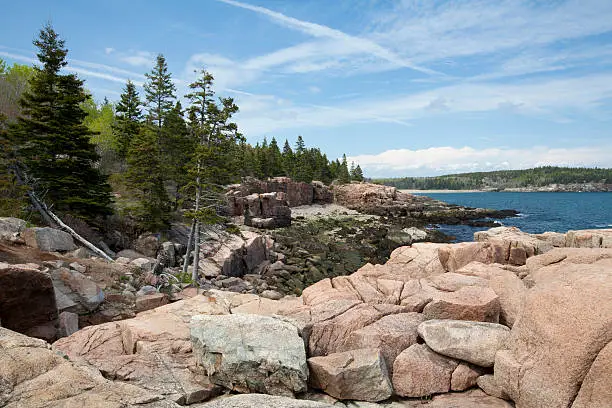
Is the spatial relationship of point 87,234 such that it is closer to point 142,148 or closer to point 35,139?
point 35,139

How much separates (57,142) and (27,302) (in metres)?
20.7

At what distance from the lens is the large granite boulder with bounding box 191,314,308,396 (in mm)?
7777

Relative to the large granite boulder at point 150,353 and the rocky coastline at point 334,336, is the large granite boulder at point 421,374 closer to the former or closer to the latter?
the rocky coastline at point 334,336

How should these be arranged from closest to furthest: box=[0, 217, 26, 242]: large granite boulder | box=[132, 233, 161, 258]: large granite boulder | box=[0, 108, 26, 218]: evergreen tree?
box=[0, 217, 26, 242]: large granite boulder, box=[0, 108, 26, 218]: evergreen tree, box=[132, 233, 161, 258]: large granite boulder

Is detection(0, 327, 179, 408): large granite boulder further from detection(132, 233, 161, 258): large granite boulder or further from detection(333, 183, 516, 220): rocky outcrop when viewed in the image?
detection(333, 183, 516, 220): rocky outcrop

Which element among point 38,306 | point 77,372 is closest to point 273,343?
point 77,372

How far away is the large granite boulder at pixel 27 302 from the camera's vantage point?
976 cm

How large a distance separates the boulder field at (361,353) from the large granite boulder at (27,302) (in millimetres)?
124

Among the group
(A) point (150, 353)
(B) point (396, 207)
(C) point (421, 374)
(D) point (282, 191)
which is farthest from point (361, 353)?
(B) point (396, 207)

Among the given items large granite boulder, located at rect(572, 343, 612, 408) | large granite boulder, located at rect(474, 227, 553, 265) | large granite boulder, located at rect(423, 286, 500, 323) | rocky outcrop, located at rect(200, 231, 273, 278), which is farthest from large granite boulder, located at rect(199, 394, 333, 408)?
rocky outcrop, located at rect(200, 231, 273, 278)

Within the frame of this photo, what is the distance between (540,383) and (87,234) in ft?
87.2

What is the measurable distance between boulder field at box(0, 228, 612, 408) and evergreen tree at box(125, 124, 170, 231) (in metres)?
22.7

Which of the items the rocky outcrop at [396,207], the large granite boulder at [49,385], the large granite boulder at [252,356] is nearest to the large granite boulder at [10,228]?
the large granite boulder at [49,385]

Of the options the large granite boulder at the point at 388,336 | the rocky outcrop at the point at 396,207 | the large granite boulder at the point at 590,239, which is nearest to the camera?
the large granite boulder at the point at 388,336
